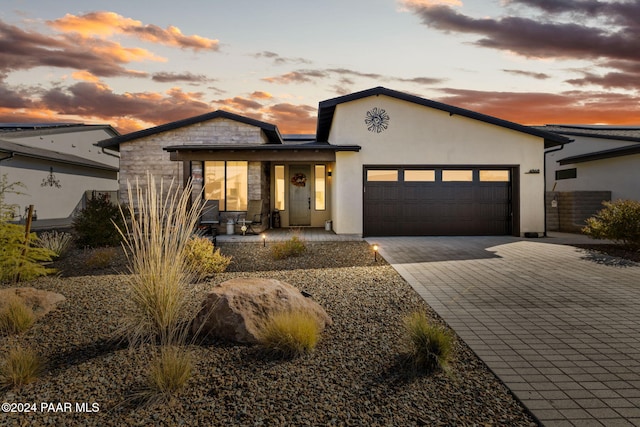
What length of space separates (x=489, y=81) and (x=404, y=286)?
9.46m

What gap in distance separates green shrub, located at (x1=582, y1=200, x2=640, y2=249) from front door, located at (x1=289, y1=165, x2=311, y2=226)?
9.87 m

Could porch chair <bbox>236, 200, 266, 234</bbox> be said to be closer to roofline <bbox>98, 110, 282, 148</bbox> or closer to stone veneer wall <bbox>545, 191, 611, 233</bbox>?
roofline <bbox>98, 110, 282, 148</bbox>

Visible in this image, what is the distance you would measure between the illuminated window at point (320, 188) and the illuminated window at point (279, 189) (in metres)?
1.48

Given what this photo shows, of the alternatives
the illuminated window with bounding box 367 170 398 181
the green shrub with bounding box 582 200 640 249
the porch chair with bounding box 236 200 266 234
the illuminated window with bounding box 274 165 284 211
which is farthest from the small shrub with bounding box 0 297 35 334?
the illuminated window with bounding box 274 165 284 211

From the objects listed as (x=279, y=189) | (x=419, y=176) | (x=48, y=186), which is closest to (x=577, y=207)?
(x=419, y=176)

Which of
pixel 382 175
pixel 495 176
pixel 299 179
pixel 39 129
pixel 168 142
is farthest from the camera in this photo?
pixel 39 129

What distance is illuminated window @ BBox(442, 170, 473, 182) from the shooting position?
41.5 feet

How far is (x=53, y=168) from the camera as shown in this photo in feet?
63.5

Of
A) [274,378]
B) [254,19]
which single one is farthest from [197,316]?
[254,19]

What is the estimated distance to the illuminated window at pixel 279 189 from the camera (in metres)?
15.9

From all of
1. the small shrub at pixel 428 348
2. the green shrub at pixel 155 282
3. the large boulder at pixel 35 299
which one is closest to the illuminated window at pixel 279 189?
the large boulder at pixel 35 299

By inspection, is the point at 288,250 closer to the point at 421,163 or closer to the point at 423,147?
the point at 421,163

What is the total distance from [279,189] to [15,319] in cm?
1226

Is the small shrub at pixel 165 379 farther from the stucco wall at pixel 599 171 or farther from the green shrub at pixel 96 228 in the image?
the stucco wall at pixel 599 171
